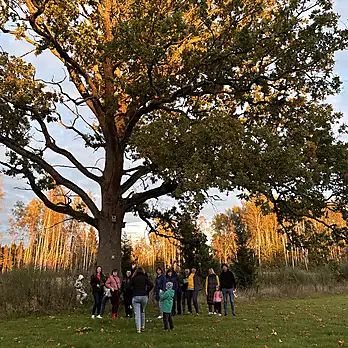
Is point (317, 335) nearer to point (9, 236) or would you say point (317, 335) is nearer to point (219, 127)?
point (219, 127)

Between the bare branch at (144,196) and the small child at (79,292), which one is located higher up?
the bare branch at (144,196)

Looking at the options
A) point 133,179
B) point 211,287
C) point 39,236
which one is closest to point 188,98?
point 133,179

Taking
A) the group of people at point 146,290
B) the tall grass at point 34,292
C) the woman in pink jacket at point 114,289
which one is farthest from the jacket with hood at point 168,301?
the tall grass at point 34,292

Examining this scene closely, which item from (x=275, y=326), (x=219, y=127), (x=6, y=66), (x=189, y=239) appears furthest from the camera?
(x=189, y=239)

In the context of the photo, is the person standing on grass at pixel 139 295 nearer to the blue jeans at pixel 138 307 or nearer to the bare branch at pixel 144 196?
the blue jeans at pixel 138 307

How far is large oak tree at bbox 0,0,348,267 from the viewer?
10445 millimetres

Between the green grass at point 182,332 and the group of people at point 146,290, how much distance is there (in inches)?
21.7

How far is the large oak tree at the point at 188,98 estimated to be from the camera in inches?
411

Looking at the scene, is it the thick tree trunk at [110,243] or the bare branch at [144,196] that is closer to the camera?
the thick tree trunk at [110,243]

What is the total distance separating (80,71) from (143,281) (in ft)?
30.2

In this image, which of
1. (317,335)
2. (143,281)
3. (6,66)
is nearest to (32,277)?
(143,281)

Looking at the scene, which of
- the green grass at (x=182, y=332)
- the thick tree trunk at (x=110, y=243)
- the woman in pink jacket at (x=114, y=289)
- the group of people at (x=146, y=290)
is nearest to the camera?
the green grass at (x=182, y=332)

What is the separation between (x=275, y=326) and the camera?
1138cm

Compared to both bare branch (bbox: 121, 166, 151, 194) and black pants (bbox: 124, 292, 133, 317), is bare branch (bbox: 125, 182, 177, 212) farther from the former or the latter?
black pants (bbox: 124, 292, 133, 317)
